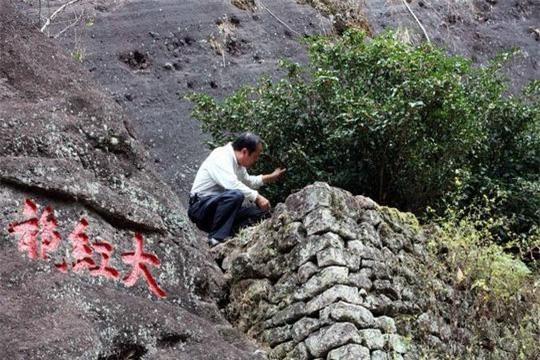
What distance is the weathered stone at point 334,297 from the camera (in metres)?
6.23

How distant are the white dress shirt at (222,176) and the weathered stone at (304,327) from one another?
5.48 ft

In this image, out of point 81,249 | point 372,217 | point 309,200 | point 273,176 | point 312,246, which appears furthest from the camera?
point 273,176

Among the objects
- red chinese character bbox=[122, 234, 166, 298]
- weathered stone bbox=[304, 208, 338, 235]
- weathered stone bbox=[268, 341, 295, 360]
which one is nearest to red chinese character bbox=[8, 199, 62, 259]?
red chinese character bbox=[122, 234, 166, 298]

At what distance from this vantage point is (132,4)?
12992 mm

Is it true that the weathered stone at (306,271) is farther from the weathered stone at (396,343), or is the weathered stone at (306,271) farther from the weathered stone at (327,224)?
the weathered stone at (396,343)

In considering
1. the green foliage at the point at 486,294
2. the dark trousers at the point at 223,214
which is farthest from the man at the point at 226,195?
the green foliage at the point at 486,294

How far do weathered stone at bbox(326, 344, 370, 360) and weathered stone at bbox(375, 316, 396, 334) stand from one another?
0.34 m

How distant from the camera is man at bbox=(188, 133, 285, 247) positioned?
25.1 feet

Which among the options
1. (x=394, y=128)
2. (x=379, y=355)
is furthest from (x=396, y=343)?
(x=394, y=128)

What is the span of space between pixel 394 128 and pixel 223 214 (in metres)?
1.78

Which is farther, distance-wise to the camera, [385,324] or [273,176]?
[273,176]

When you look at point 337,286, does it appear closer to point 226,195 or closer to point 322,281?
point 322,281

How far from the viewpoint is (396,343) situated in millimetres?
6301

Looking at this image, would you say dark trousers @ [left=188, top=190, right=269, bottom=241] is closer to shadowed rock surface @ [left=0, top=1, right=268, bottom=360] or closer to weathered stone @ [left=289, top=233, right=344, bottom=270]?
shadowed rock surface @ [left=0, top=1, right=268, bottom=360]
